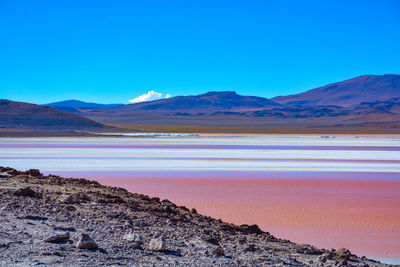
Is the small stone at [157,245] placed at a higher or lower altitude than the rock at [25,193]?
lower

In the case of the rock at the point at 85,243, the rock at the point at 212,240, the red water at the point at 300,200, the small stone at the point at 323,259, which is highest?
the rock at the point at 85,243

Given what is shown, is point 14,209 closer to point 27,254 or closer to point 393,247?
point 27,254

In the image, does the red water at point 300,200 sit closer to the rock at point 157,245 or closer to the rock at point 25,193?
the rock at point 157,245

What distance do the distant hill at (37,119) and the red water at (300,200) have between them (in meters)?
49.8

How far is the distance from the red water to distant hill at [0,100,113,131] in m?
49.8

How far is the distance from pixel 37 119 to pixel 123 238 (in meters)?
66.4

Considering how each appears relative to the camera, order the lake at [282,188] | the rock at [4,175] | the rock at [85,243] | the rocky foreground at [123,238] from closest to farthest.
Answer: the rocky foreground at [123,238], the rock at [85,243], the lake at [282,188], the rock at [4,175]

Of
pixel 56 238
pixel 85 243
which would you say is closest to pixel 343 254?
pixel 85 243

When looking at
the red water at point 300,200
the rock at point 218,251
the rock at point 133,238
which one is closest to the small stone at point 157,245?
the rock at point 133,238

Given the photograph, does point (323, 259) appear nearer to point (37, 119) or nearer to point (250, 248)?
point (250, 248)

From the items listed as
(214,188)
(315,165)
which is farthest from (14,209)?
(315,165)

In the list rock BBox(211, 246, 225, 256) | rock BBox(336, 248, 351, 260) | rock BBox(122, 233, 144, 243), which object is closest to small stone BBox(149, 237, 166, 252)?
rock BBox(122, 233, 144, 243)

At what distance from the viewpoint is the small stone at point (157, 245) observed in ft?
19.8

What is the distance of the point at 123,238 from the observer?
650 centimetres
